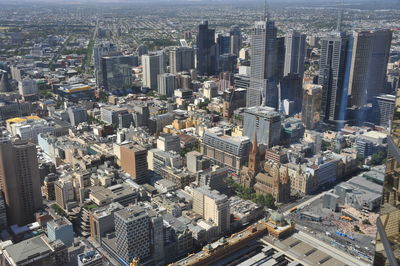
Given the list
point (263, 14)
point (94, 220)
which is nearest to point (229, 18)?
point (263, 14)

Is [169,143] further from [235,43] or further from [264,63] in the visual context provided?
[235,43]

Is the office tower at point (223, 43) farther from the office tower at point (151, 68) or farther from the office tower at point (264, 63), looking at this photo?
the office tower at point (264, 63)

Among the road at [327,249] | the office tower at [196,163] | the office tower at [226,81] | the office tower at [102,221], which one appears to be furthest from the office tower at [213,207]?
the office tower at [226,81]

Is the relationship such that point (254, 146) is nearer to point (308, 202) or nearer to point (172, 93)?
point (308, 202)

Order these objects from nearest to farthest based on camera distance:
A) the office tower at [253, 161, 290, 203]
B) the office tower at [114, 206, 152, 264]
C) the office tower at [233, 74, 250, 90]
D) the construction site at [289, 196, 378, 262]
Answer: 1. the office tower at [114, 206, 152, 264]
2. the construction site at [289, 196, 378, 262]
3. the office tower at [253, 161, 290, 203]
4. the office tower at [233, 74, 250, 90]

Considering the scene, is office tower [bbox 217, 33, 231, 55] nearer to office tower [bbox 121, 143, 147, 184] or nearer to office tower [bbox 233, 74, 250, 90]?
office tower [bbox 233, 74, 250, 90]

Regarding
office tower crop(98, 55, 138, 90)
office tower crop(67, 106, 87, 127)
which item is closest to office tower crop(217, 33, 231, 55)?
office tower crop(98, 55, 138, 90)

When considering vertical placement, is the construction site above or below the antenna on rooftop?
below
